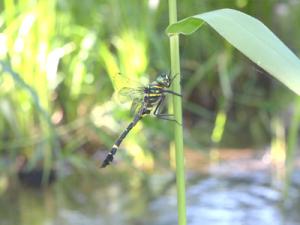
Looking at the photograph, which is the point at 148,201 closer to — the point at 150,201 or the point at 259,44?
the point at 150,201

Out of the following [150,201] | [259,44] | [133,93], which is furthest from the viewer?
[150,201]

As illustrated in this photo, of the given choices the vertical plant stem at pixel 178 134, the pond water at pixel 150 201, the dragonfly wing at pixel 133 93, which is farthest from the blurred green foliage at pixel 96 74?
the vertical plant stem at pixel 178 134

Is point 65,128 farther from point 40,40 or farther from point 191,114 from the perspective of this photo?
point 191,114

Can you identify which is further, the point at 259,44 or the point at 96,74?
the point at 96,74

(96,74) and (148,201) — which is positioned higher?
(96,74)

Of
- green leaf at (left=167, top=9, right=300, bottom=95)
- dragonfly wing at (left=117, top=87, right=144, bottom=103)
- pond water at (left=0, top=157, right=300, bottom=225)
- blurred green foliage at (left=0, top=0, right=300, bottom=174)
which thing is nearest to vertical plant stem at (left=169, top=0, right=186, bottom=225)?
green leaf at (left=167, top=9, right=300, bottom=95)

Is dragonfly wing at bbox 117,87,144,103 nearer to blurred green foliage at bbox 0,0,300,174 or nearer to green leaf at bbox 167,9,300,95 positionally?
green leaf at bbox 167,9,300,95

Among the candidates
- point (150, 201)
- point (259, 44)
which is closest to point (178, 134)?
point (259, 44)
